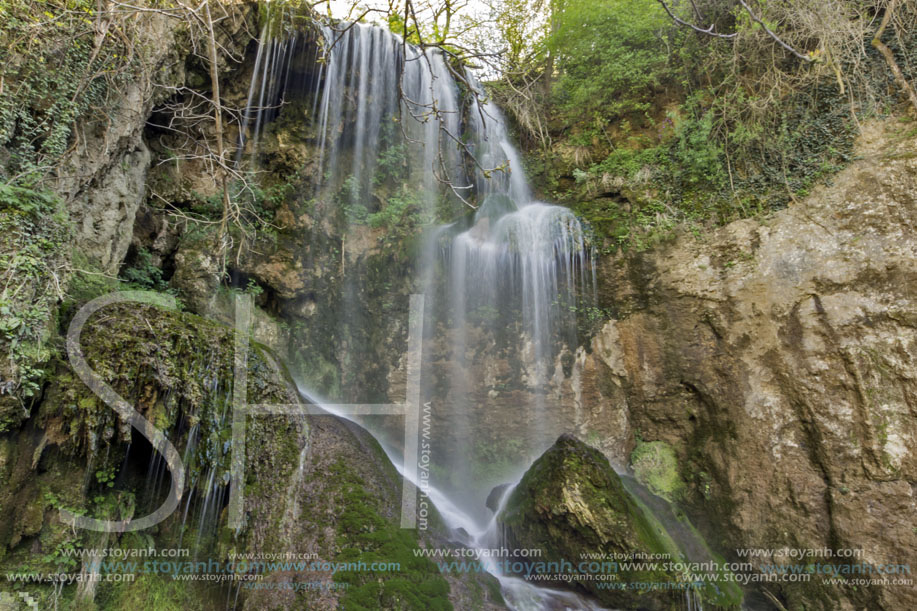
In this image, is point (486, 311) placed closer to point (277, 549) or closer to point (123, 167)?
point (277, 549)

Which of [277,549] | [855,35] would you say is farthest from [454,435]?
[855,35]

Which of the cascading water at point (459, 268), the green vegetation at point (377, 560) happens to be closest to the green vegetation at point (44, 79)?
the cascading water at point (459, 268)

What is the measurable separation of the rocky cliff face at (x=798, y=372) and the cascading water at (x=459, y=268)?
4.08 feet

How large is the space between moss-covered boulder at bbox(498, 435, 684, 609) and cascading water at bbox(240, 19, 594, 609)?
133 cm

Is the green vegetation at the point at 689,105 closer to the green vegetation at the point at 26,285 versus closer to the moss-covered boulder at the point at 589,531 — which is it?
the moss-covered boulder at the point at 589,531

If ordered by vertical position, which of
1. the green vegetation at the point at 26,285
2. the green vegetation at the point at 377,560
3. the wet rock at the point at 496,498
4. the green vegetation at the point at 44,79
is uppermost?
the green vegetation at the point at 44,79

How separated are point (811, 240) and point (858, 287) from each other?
747 mm

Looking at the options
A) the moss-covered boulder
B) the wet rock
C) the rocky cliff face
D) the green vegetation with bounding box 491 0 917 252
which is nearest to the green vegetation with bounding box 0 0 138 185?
the green vegetation with bounding box 491 0 917 252

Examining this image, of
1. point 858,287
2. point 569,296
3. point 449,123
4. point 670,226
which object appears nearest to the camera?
point 858,287

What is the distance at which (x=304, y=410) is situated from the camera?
467 centimetres

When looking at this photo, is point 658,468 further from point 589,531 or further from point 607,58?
point 607,58

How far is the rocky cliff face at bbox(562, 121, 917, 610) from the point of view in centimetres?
477

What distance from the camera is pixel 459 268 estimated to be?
24.5 ft

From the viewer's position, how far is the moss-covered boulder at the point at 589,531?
178 inches
